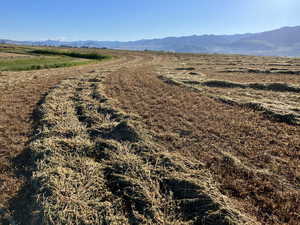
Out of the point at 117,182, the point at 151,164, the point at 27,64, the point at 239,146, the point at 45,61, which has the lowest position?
the point at 117,182

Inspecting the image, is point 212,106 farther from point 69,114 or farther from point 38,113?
point 38,113

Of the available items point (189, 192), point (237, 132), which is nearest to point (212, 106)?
point (237, 132)

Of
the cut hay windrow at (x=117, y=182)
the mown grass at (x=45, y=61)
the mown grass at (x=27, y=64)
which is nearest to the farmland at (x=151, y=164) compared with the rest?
the cut hay windrow at (x=117, y=182)

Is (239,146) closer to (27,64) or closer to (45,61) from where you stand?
(27,64)

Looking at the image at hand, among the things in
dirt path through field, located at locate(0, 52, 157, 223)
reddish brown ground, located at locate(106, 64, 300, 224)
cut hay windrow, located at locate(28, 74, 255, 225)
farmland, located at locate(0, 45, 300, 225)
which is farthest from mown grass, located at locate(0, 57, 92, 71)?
cut hay windrow, located at locate(28, 74, 255, 225)

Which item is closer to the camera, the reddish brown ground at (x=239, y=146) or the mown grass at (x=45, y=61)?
the reddish brown ground at (x=239, y=146)

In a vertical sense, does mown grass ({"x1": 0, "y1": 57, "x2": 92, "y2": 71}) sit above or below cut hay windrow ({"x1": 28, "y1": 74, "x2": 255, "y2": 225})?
above

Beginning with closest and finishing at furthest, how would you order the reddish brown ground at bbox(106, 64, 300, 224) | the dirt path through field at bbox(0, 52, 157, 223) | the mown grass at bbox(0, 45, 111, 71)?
the reddish brown ground at bbox(106, 64, 300, 224) < the dirt path through field at bbox(0, 52, 157, 223) < the mown grass at bbox(0, 45, 111, 71)

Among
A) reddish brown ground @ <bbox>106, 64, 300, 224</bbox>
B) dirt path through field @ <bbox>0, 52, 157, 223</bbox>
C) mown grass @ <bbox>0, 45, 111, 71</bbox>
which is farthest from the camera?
mown grass @ <bbox>0, 45, 111, 71</bbox>

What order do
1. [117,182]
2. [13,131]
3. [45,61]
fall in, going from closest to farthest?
1. [117,182]
2. [13,131]
3. [45,61]

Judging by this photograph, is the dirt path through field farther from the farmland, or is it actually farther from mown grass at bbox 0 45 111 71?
mown grass at bbox 0 45 111 71

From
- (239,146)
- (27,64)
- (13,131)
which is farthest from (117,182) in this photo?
(27,64)

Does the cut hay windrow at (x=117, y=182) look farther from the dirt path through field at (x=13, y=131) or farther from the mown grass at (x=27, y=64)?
the mown grass at (x=27, y=64)

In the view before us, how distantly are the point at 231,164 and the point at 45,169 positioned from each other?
434cm
